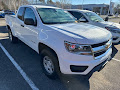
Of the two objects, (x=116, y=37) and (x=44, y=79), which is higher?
(x=116, y=37)

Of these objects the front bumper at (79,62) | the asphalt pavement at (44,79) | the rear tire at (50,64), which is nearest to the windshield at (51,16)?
the rear tire at (50,64)

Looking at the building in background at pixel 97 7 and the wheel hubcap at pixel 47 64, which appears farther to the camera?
the building in background at pixel 97 7

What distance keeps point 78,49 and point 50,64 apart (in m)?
0.98

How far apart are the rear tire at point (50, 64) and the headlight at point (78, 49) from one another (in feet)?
1.53

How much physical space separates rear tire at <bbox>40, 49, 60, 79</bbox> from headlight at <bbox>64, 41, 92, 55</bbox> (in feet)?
1.53

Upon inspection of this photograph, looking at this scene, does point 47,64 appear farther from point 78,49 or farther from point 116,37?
point 116,37

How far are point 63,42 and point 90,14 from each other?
4.95 m

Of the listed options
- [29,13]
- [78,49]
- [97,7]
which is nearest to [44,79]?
[78,49]

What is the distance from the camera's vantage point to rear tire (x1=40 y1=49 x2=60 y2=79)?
247 centimetres

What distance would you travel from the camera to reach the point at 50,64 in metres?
2.80

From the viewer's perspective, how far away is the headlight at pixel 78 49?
2166mm

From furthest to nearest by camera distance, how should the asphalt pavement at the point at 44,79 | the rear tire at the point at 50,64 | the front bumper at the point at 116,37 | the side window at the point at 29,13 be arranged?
the front bumper at the point at 116,37, the side window at the point at 29,13, the asphalt pavement at the point at 44,79, the rear tire at the point at 50,64

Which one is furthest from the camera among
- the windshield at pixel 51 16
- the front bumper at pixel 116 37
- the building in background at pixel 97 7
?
the building in background at pixel 97 7

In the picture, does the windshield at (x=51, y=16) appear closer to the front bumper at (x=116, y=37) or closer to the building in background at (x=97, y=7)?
the front bumper at (x=116, y=37)
